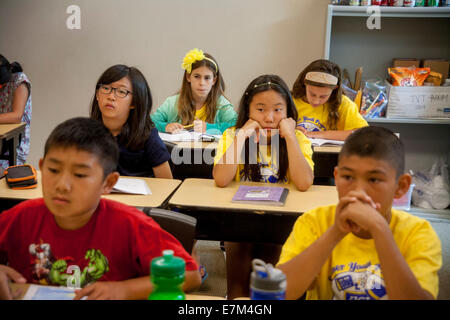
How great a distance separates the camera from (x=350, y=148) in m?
1.25

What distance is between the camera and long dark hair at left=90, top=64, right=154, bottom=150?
7.65ft

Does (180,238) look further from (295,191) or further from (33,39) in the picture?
(33,39)

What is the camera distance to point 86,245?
48.6 inches

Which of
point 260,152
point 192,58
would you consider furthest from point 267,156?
point 192,58

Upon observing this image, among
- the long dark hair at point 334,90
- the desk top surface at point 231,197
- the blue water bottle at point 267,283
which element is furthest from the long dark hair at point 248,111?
the blue water bottle at point 267,283

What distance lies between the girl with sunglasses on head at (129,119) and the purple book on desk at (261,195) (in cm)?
55

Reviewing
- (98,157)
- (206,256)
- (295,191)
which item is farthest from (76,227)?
(206,256)

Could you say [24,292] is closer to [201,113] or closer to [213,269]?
[213,269]

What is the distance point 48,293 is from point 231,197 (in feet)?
3.22

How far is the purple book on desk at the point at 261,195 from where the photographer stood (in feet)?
6.10

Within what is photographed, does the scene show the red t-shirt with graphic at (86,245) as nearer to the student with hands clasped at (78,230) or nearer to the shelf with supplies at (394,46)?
the student with hands clasped at (78,230)

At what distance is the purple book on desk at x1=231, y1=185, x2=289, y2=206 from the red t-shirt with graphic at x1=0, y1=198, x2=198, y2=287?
26.6 inches

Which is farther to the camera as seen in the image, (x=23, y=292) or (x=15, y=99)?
(x=15, y=99)
